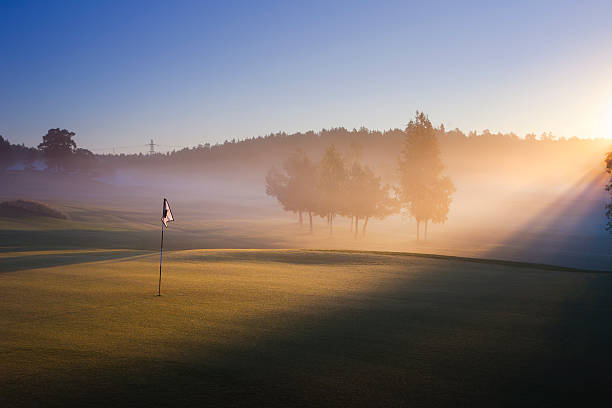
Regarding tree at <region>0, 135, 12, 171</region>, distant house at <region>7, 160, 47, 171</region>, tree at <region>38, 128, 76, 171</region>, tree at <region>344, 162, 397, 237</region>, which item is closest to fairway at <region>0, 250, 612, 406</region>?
tree at <region>344, 162, 397, 237</region>

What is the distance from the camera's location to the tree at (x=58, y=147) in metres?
117

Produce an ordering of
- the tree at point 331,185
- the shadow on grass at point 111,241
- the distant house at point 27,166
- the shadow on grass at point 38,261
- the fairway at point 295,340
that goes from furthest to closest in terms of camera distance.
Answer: the distant house at point 27,166, the tree at point 331,185, the shadow on grass at point 111,241, the shadow on grass at point 38,261, the fairway at point 295,340

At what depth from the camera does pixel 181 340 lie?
27.2 feet

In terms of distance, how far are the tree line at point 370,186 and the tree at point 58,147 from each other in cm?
7589

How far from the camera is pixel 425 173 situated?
57406 mm

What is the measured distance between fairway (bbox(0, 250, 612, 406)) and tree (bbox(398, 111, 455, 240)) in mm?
42609

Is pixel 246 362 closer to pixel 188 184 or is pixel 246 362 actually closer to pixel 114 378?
pixel 114 378

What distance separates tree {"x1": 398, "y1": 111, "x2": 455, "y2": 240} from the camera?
2259 inches

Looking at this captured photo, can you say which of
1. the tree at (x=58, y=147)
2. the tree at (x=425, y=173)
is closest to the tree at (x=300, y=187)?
the tree at (x=425, y=173)

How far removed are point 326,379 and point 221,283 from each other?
26.4 ft

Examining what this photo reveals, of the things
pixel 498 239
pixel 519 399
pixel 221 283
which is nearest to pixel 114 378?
pixel 519 399

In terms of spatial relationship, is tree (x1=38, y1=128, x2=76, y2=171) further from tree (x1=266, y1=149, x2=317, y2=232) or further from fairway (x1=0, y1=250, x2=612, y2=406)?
fairway (x1=0, y1=250, x2=612, y2=406)

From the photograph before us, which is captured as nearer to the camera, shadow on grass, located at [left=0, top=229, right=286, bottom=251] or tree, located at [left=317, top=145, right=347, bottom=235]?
shadow on grass, located at [left=0, top=229, right=286, bottom=251]

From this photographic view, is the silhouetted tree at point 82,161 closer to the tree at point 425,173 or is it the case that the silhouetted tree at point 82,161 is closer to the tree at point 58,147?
the tree at point 58,147
